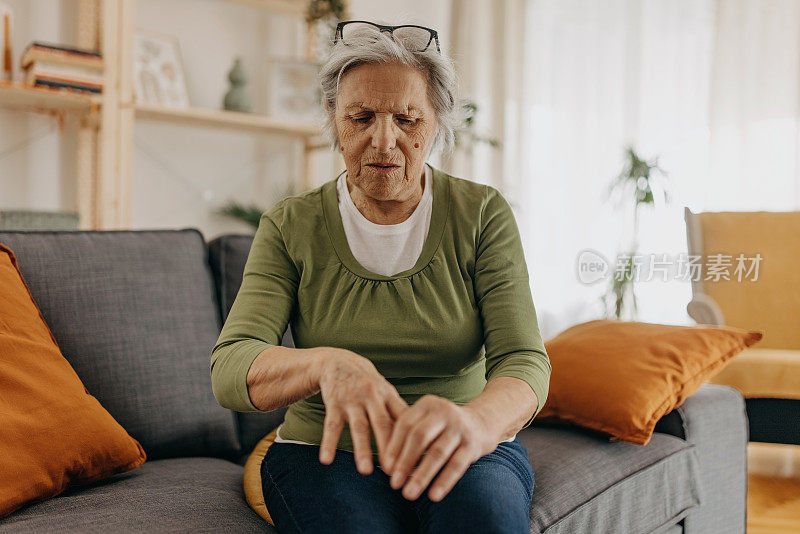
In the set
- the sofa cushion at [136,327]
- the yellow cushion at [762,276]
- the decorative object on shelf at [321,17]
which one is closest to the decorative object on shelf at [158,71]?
the decorative object on shelf at [321,17]

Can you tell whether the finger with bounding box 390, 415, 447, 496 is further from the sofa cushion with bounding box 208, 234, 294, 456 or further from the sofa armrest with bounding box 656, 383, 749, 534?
the sofa armrest with bounding box 656, 383, 749, 534

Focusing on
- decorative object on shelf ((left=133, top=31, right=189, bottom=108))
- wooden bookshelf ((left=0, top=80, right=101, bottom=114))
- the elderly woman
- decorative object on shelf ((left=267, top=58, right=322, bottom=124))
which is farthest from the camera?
decorative object on shelf ((left=267, top=58, right=322, bottom=124))

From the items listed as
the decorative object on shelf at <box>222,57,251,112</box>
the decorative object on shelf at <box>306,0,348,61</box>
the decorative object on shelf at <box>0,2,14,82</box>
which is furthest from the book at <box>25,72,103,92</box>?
the decorative object on shelf at <box>306,0,348,61</box>

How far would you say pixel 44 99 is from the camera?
266cm

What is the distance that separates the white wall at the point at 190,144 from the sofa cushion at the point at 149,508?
6.81 ft

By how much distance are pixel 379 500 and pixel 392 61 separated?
68 centimetres

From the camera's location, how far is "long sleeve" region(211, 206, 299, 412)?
102 centimetres

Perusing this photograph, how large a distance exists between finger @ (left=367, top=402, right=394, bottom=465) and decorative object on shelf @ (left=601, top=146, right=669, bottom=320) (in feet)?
8.93

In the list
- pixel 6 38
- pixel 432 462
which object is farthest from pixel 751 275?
pixel 6 38

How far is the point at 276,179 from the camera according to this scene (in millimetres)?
3619

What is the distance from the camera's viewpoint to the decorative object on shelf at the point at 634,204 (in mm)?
3287

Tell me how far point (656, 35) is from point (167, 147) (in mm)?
2465

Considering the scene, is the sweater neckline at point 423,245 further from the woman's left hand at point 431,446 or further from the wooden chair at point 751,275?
the wooden chair at point 751,275

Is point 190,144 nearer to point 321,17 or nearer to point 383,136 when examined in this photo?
point 321,17
